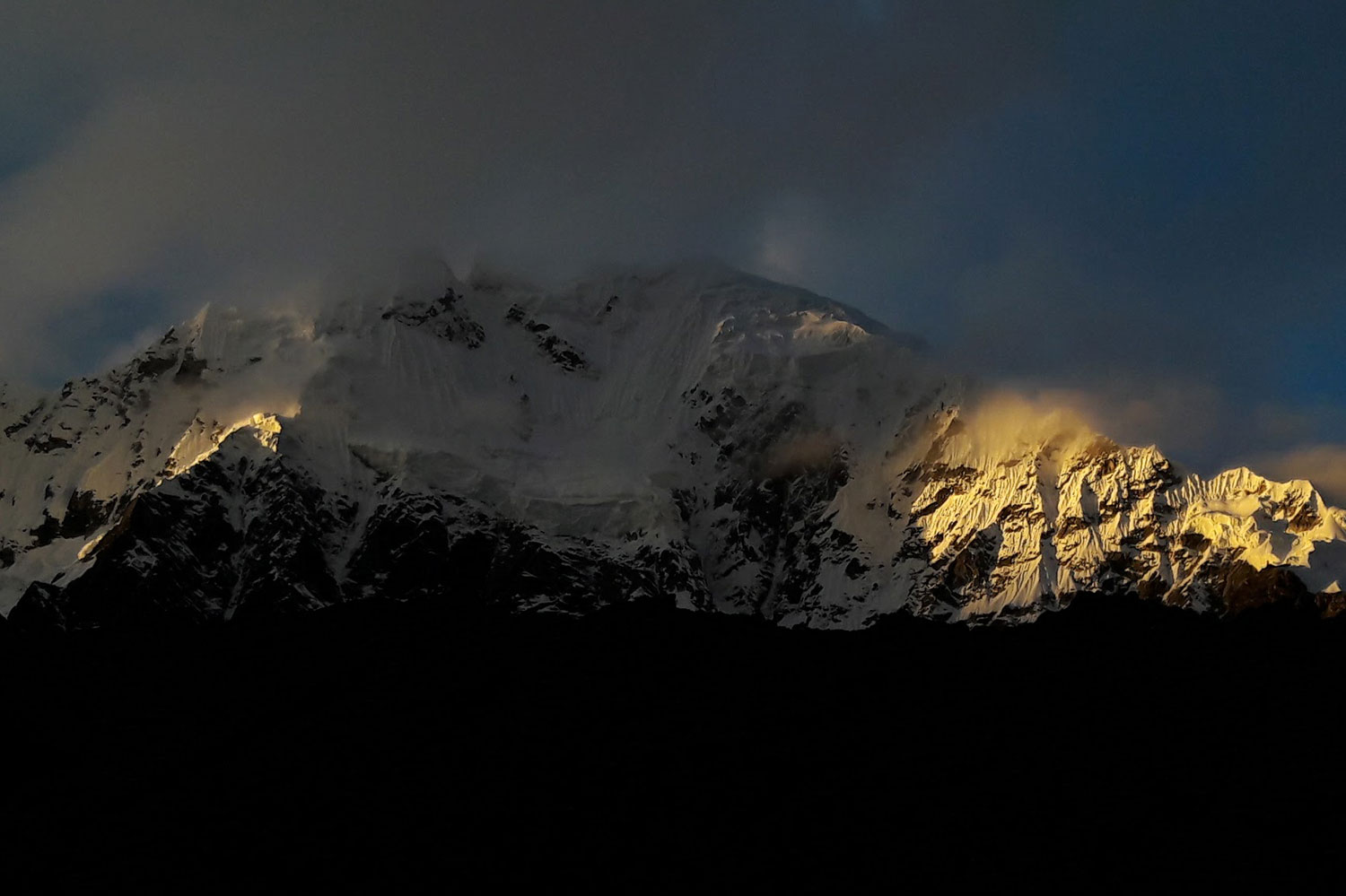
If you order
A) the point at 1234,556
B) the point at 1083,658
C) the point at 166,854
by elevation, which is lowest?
the point at 166,854

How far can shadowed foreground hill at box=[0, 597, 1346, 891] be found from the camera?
13962 cm

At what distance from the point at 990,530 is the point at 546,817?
6485cm

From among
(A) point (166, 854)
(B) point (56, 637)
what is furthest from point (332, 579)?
(A) point (166, 854)

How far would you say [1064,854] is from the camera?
140375 millimetres

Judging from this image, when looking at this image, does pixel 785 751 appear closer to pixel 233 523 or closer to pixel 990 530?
pixel 990 530

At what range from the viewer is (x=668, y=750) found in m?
161

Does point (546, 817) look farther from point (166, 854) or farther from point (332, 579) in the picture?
point (332, 579)

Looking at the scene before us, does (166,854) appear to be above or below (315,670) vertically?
below

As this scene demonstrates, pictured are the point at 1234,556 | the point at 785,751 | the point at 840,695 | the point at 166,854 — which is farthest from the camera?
the point at 1234,556

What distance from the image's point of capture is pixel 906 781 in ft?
507

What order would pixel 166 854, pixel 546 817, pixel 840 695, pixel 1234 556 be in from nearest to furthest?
pixel 166 854, pixel 546 817, pixel 840 695, pixel 1234 556

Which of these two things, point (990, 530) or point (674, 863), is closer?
point (674, 863)

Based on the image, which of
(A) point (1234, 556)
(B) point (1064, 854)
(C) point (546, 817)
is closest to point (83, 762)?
(C) point (546, 817)

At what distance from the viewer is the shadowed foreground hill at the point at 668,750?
139625 millimetres
